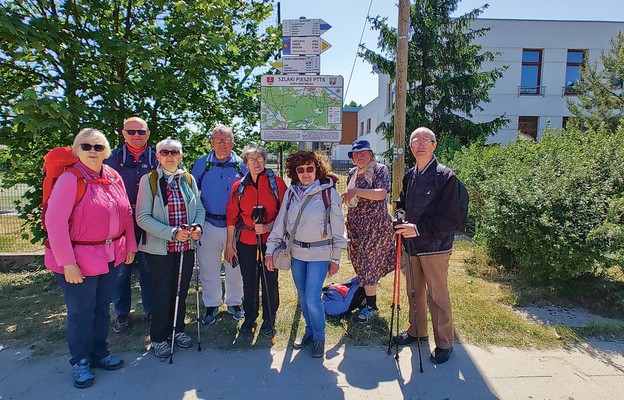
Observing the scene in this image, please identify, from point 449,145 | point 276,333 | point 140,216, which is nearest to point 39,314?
point 140,216

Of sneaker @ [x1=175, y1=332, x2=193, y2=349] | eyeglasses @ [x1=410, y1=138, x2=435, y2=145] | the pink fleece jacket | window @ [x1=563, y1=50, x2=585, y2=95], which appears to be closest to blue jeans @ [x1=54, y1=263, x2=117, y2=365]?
the pink fleece jacket

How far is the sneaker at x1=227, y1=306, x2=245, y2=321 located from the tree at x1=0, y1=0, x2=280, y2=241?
2.52 meters

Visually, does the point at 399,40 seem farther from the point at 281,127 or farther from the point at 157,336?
the point at 157,336

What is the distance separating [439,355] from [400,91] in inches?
153

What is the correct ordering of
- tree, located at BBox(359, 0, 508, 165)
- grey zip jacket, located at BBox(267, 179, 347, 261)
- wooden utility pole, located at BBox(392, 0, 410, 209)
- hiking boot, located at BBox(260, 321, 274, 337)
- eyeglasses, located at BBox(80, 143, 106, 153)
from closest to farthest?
eyeglasses, located at BBox(80, 143, 106, 153) → grey zip jacket, located at BBox(267, 179, 347, 261) → hiking boot, located at BBox(260, 321, 274, 337) → wooden utility pole, located at BBox(392, 0, 410, 209) → tree, located at BBox(359, 0, 508, 165)

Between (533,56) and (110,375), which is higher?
(533,56)

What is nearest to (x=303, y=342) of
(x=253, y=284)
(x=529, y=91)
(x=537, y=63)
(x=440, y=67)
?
(x=253, y=284)

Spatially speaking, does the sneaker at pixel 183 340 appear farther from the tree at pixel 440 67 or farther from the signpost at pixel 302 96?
the tree at pixel 440 67

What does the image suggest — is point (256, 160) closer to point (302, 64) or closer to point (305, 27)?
point (302, 64)

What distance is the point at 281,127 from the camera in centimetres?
438

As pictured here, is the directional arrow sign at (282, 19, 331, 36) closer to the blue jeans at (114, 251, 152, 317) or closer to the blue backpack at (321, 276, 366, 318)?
the blue backpack at (321, 276, 366, 318)

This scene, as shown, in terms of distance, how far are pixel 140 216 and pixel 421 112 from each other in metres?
10.3

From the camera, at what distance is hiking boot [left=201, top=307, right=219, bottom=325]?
13.2 ft

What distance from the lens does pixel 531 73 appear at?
801 inches
